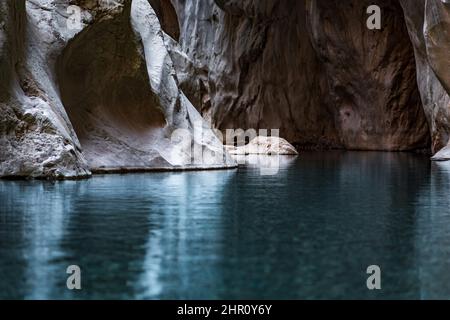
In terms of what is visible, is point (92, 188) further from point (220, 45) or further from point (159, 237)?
point (220, 45)

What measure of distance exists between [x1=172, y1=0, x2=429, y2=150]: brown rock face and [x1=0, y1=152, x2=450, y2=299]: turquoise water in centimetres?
1613

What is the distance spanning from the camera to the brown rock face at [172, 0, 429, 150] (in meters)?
25.5

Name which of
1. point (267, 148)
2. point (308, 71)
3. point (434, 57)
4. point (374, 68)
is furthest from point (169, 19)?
point (434, 57)

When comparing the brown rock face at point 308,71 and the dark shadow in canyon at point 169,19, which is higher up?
the dark shadow in canyon at point 169,19

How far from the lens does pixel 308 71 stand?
102 feet

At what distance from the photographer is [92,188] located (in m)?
7.11

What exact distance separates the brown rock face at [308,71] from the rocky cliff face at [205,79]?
0.18ft

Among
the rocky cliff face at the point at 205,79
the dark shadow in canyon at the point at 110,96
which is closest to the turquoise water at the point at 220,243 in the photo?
the rocky cliff face at the point at 205,79

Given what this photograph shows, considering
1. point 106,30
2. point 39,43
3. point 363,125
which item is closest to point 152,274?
point 39,43

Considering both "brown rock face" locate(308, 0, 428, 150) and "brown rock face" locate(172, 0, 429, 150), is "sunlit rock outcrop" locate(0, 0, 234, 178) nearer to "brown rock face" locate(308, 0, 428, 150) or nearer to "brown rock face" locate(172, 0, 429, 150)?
"brown rock face" locate(172, 0, 429, 150)

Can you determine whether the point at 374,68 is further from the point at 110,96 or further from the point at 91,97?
the point at 91,97

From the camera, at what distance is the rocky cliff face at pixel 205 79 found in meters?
8.52

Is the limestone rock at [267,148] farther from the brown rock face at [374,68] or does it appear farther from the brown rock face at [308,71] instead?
the brown rock face at [374,68]

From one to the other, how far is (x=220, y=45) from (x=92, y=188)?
26.5 meters
